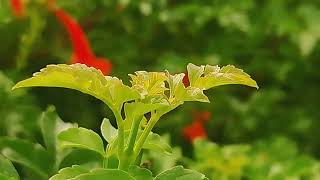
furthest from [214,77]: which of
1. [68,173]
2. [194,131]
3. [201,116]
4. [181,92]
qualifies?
[201,116]

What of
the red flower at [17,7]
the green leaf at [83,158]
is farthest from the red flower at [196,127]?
the green leaf at [83,158]

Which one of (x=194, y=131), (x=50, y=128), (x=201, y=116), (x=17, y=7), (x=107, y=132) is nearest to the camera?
(x=107, y=132)

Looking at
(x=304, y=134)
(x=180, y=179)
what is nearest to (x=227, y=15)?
(x=304, y=134)

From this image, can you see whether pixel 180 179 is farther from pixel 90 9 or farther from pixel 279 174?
pixel 90 9

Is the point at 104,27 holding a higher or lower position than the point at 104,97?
higher

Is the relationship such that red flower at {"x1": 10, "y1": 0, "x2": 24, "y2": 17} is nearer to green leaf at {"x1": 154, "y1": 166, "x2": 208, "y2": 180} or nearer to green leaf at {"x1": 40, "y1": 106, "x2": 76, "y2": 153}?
green leaf at {"x1": 40, "y1": 106, "x2": 76, "y2": 153}

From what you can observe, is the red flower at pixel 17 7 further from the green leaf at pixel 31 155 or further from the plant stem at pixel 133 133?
the plant stem at pixel 133 133

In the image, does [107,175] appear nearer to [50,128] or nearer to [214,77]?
[214,77]
